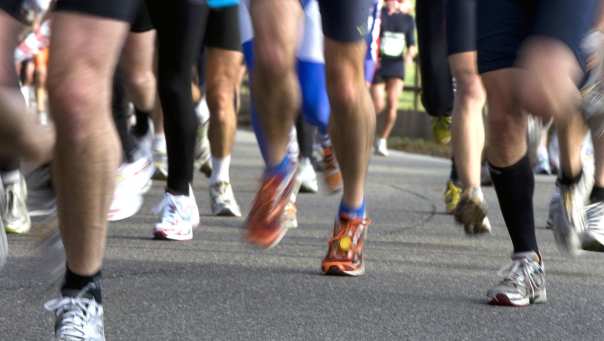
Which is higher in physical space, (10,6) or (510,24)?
(10,6)

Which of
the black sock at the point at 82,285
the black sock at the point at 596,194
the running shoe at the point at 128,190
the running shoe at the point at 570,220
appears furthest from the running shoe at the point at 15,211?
the black sock at the point at 82,285

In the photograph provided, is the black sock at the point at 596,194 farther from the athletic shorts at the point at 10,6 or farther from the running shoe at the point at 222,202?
the athletic shorts at the point at 10,6

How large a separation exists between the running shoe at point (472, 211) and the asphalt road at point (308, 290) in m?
0.10

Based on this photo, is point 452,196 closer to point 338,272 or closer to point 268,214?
point 338,272

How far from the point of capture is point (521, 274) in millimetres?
4789

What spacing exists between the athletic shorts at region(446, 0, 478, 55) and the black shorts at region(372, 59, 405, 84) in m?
9.61

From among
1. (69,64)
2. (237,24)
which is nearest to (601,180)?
(237,24)

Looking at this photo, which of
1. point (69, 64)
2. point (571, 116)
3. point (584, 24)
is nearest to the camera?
point (69, 64)

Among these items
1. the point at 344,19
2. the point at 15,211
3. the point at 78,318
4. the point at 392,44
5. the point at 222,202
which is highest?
the point at 344,19

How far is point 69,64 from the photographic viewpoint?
348cm

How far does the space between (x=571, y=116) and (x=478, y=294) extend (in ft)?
3.30

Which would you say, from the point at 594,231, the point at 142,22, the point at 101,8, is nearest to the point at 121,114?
the point at 142,22

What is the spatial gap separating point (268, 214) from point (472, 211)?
186cm

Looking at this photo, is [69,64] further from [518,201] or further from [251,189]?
[251,189]
